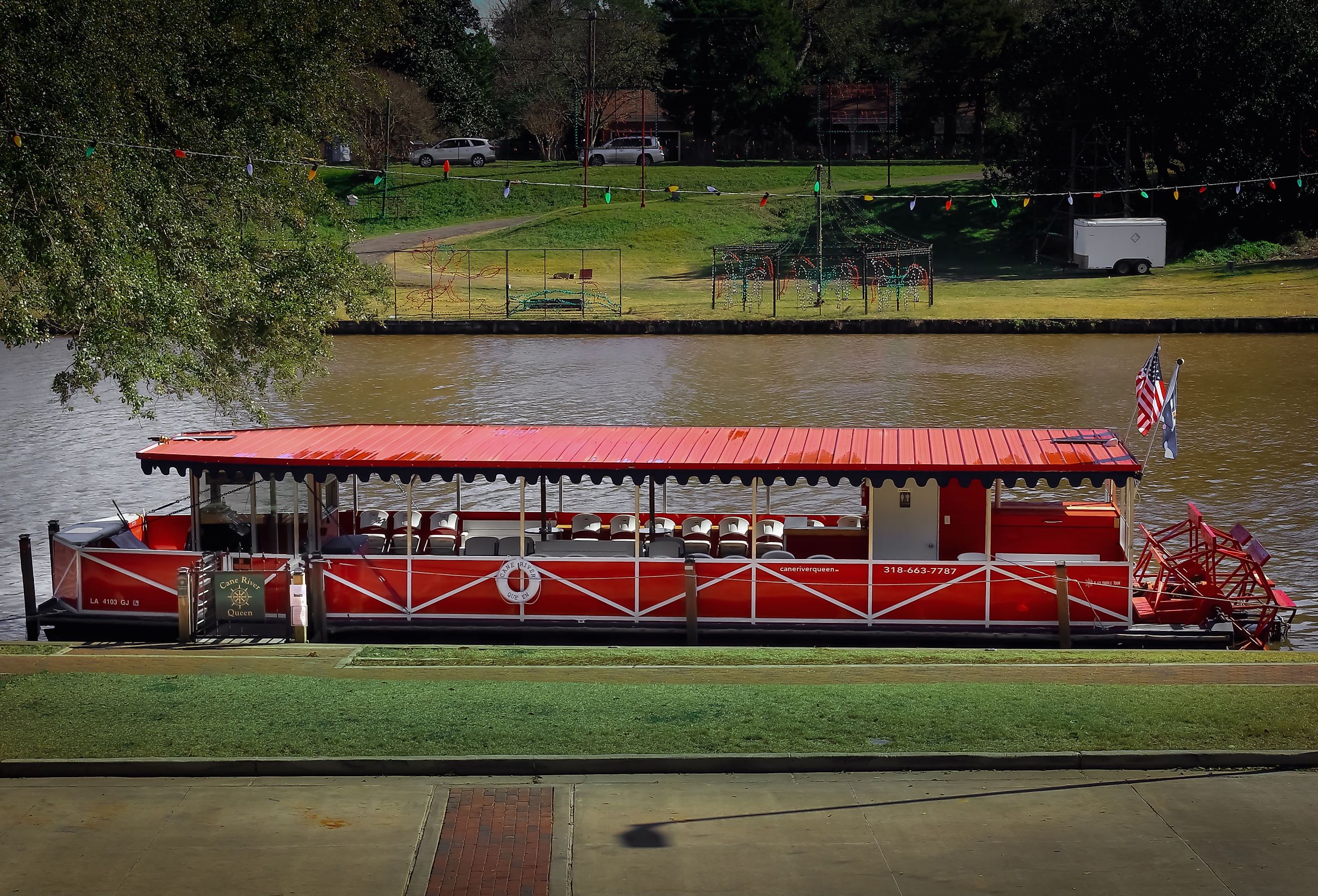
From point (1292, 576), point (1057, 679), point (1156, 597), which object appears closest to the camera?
point (1057, 679)

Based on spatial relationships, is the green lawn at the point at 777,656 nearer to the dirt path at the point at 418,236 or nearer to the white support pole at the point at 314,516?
the white support pole at the point at 314,516

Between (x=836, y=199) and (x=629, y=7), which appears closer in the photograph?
(x=836, y=199)

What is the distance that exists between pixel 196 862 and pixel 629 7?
132 metres

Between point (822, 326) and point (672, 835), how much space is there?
3994cm

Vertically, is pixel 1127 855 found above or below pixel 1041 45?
below

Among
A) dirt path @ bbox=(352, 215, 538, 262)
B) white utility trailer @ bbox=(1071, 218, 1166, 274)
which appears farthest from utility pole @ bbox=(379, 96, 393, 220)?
white utility trailer @ bbox=(1071, 218, 1166, 274)

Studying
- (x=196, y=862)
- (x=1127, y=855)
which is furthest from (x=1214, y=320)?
(x=196, y=862)

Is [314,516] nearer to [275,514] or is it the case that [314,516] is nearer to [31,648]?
[275,514]

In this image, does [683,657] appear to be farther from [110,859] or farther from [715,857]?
[110,859]

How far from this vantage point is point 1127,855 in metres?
9.79

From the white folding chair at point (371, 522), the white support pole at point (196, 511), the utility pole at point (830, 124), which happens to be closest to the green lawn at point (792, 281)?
the utility pole at point (830, 124)

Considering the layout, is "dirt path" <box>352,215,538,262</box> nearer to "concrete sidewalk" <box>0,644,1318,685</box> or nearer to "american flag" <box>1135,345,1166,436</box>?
"american flag" <box>1135,345,1166,436</box>

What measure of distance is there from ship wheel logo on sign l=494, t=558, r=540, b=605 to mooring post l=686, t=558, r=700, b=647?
1869mm

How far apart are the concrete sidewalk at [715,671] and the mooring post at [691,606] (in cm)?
205
